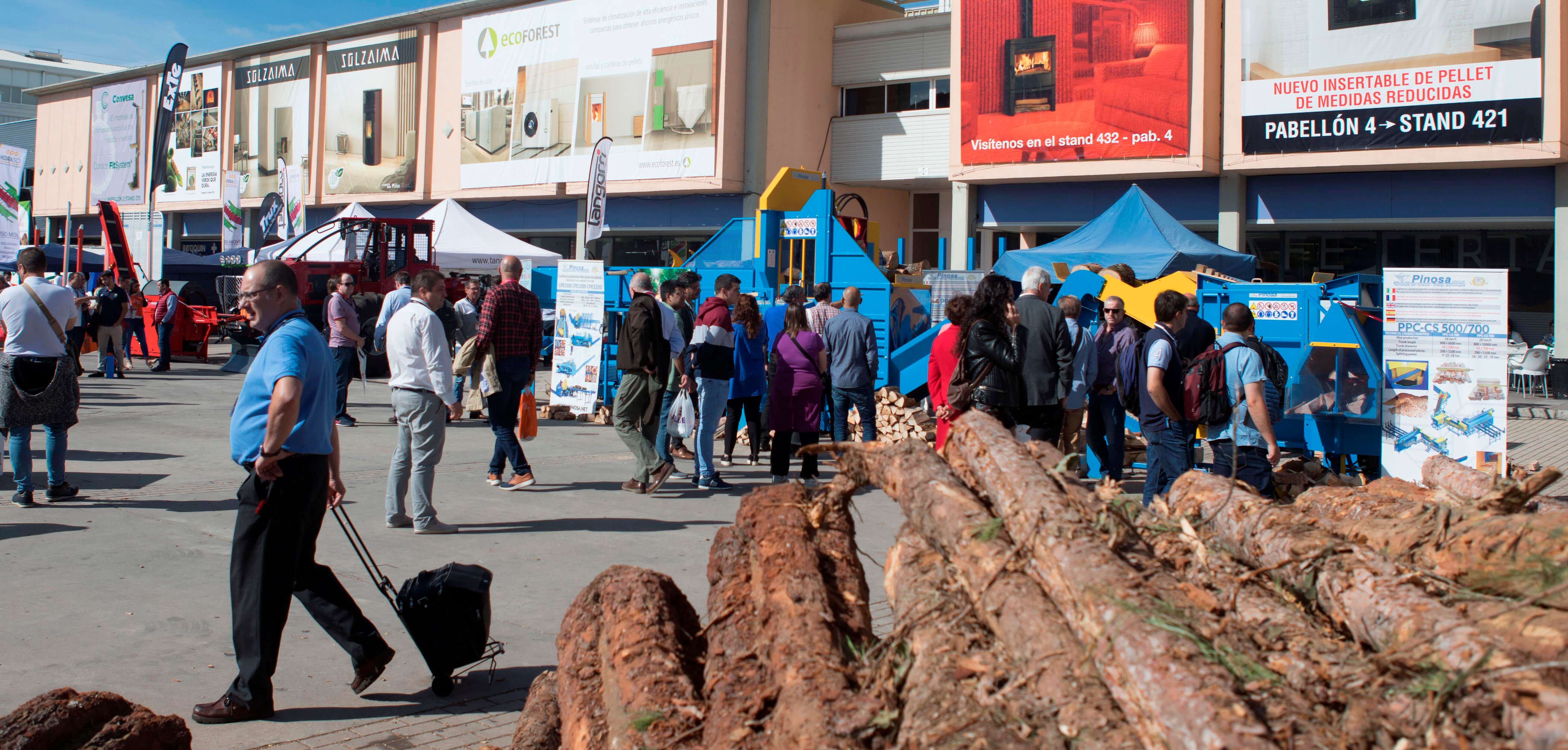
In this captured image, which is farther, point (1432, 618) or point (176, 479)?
point (176, 479)

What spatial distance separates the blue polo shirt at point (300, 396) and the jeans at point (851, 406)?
597 cm

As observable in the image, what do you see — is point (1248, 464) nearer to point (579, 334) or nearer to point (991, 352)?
point (991, 352)

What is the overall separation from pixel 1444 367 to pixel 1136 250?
16.2 feet

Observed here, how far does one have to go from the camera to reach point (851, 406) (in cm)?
1027

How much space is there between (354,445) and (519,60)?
2356 cm

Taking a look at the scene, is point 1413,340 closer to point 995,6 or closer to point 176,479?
point 176,479

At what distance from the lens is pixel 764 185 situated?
27.7 m

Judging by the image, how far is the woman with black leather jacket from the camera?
698 centimetres

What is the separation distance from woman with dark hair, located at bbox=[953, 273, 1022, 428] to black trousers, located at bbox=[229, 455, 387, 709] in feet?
13.1

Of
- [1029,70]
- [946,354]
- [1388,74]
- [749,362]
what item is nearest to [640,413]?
[749,362]

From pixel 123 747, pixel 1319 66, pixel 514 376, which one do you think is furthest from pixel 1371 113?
pixel 123 747

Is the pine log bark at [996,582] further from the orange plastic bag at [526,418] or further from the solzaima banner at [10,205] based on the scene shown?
the solzaima banner at [10,205]

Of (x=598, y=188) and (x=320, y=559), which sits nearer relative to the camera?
(x=320, y=559)

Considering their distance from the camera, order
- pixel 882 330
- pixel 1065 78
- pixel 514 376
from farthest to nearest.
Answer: pixel 1065 78 → pixel 882 330 → pixel 514 376
